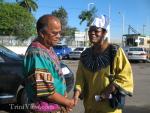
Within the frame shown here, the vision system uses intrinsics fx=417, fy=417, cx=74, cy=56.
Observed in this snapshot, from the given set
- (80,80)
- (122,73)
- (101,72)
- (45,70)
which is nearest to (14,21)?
(80,80)

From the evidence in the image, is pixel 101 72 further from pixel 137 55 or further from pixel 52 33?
pixel 137 55

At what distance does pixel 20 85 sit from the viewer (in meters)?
9.16

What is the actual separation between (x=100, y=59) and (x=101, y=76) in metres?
0.19

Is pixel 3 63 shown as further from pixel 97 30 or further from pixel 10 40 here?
pixel 10 40

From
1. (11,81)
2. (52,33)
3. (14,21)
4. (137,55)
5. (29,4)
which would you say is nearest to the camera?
(52,33)

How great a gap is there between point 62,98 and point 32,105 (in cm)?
30

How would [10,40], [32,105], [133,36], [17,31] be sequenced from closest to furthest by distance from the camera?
[32,105]
[10,40]
[133,36]
[17,31]

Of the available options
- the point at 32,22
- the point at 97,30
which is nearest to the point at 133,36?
the point at 32,22

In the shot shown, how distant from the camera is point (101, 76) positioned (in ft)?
14.5

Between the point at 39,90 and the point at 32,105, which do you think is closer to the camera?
the point at 39,90

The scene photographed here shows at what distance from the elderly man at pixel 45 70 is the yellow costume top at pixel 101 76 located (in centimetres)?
73

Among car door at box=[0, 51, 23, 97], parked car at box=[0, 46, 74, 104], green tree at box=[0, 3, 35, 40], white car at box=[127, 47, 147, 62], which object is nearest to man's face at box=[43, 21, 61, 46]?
parked car at box=[0, 46, 74, 104]

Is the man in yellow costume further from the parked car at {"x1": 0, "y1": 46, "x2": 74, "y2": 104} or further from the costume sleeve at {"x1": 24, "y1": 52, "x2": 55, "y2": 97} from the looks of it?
the parked car at {"x1": 0, "y1": 46, "x2": 74, "y2": 104}

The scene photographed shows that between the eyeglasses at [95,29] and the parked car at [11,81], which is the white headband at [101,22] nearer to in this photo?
the eyeglasses at [95,29]
